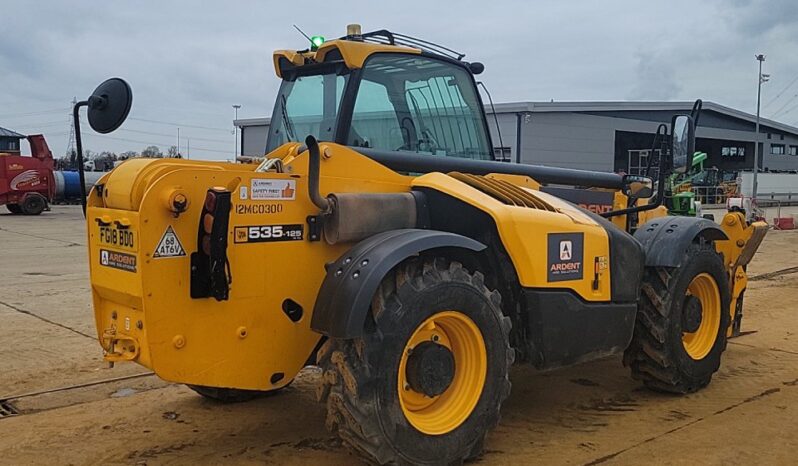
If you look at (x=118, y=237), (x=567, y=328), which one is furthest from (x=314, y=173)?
(x=567, y=328)

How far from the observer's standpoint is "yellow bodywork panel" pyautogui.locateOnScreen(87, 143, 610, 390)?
3.45 m

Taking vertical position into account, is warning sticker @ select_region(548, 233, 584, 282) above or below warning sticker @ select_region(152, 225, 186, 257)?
below

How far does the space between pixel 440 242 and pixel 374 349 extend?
2.14 feet

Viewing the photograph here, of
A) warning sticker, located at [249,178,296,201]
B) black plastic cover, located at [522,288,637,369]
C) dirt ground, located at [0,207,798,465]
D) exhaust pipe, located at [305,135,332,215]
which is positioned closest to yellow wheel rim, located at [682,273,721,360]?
dirt ground, located at [0,207,798,465]

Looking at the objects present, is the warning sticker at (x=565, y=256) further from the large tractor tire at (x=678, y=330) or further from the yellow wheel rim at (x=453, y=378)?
the large tractor tire at (x=678, y=330)

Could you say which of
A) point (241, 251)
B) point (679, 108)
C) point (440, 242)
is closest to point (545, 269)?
point (440, 242)

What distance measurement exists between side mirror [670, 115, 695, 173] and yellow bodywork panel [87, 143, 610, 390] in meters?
1.61

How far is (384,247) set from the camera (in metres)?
3.69

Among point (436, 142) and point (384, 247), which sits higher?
point (436, 142)

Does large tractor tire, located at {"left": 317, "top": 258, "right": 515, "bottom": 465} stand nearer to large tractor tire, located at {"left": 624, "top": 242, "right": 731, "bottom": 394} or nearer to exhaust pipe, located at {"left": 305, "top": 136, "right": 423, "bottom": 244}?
exhaust pipe, located at {"left": 305, "top": 136, "right": 423, "bottom": 244}

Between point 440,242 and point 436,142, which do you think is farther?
point 436,142

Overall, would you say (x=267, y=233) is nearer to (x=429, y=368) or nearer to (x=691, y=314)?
(x=429, y=368)

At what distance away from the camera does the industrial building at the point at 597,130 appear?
33.6m

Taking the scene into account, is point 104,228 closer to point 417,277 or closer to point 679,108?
point 417,277
